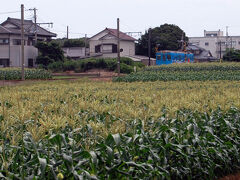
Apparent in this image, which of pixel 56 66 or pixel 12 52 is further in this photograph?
pixel 56 66

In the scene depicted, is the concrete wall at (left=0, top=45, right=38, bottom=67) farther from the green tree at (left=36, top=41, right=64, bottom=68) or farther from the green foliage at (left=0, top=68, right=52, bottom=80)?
the green foliage at (left=0, top=68, right=52, bottom=80)

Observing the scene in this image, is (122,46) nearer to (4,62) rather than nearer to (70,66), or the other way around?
(70,66)

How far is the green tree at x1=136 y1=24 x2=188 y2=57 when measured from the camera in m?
72.4

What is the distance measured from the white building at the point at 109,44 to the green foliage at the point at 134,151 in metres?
55.9

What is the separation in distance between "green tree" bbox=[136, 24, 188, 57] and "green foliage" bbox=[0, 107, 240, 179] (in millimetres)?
64976

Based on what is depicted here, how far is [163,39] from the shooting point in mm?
72125

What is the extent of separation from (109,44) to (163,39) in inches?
562

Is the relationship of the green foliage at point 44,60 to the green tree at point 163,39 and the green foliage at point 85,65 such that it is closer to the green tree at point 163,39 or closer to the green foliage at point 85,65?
the green foliage at point 85,65

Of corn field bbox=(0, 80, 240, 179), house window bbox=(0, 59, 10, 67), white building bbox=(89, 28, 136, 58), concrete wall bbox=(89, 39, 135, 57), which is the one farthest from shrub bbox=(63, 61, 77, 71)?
corn field bbox=(0, 80, 240, 179)

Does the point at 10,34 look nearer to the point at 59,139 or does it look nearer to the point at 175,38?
the point at 175,38

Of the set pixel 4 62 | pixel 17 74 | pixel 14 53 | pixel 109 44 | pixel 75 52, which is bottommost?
pixel 17 74

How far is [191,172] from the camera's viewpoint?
19.9ft

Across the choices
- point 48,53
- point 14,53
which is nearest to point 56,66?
point 48,53

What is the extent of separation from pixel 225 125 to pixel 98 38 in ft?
196
